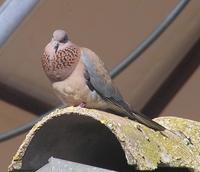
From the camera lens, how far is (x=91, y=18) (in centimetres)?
352

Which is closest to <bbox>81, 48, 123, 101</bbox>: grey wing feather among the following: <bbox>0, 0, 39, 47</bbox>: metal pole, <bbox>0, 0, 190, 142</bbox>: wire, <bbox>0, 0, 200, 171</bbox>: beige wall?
<bbox>0, 0, 39, 47</bbox>: metal pole

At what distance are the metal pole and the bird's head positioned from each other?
684mm

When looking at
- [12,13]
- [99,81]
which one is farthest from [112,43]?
[99,81]

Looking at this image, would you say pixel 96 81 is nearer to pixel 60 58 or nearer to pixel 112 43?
pixel 60 58

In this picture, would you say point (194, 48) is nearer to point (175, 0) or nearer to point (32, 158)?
point (175, 0)

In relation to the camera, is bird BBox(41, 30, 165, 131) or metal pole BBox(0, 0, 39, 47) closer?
bird BBox(41, 30, 165, 131)

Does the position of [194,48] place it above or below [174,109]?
above

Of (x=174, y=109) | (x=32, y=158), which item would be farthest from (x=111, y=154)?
(x=174, y=109)

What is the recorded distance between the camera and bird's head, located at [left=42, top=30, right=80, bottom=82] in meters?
2.14

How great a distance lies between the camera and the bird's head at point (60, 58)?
2141mm

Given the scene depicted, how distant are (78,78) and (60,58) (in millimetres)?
70

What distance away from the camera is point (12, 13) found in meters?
2.85

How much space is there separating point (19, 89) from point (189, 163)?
5.38 ft

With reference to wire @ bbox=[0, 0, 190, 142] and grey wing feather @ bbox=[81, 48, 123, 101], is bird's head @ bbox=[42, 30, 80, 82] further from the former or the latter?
wire @ bbox=[0, 0, 190, 142]
